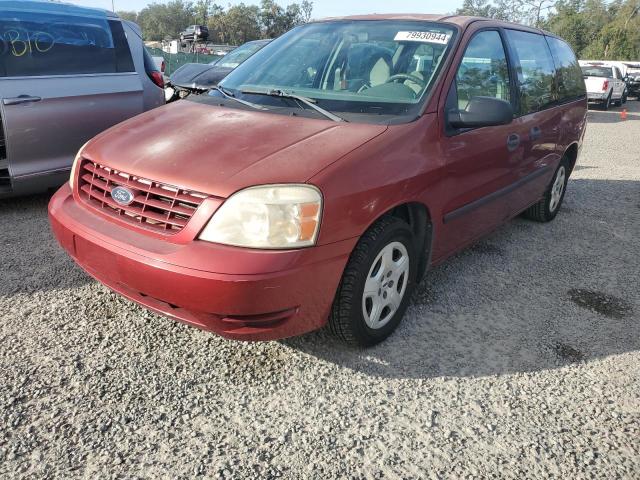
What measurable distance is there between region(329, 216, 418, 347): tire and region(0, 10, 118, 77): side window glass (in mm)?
3335

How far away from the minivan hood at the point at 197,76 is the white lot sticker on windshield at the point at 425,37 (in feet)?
5.82

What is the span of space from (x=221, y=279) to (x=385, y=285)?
980 millimetres

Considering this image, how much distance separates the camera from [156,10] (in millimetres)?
107812

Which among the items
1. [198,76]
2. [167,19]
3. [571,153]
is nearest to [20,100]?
[198,76]

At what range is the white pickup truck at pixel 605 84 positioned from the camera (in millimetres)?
19062

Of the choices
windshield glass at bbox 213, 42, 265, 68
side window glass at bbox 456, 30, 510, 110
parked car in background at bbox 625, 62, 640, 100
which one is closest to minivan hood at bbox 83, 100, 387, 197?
side window glass at bbox 456, 30, 510, 110

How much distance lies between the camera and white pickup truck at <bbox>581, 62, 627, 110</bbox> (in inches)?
750

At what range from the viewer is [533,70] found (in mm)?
4188

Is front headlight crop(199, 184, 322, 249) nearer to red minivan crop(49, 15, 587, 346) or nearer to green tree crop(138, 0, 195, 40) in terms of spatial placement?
red minivan crop(49, 15, 587, 346)

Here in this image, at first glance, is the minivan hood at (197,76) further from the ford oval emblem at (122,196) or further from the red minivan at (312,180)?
the ford oval emblem at (122,196)

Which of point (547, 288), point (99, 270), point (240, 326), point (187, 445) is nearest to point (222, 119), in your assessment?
point (99, 270)

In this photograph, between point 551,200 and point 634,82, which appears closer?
point 551,200

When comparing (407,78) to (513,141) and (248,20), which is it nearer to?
(513,141)

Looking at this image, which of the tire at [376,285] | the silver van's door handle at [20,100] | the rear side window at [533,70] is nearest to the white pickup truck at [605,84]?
the rear side window at [533,70]
